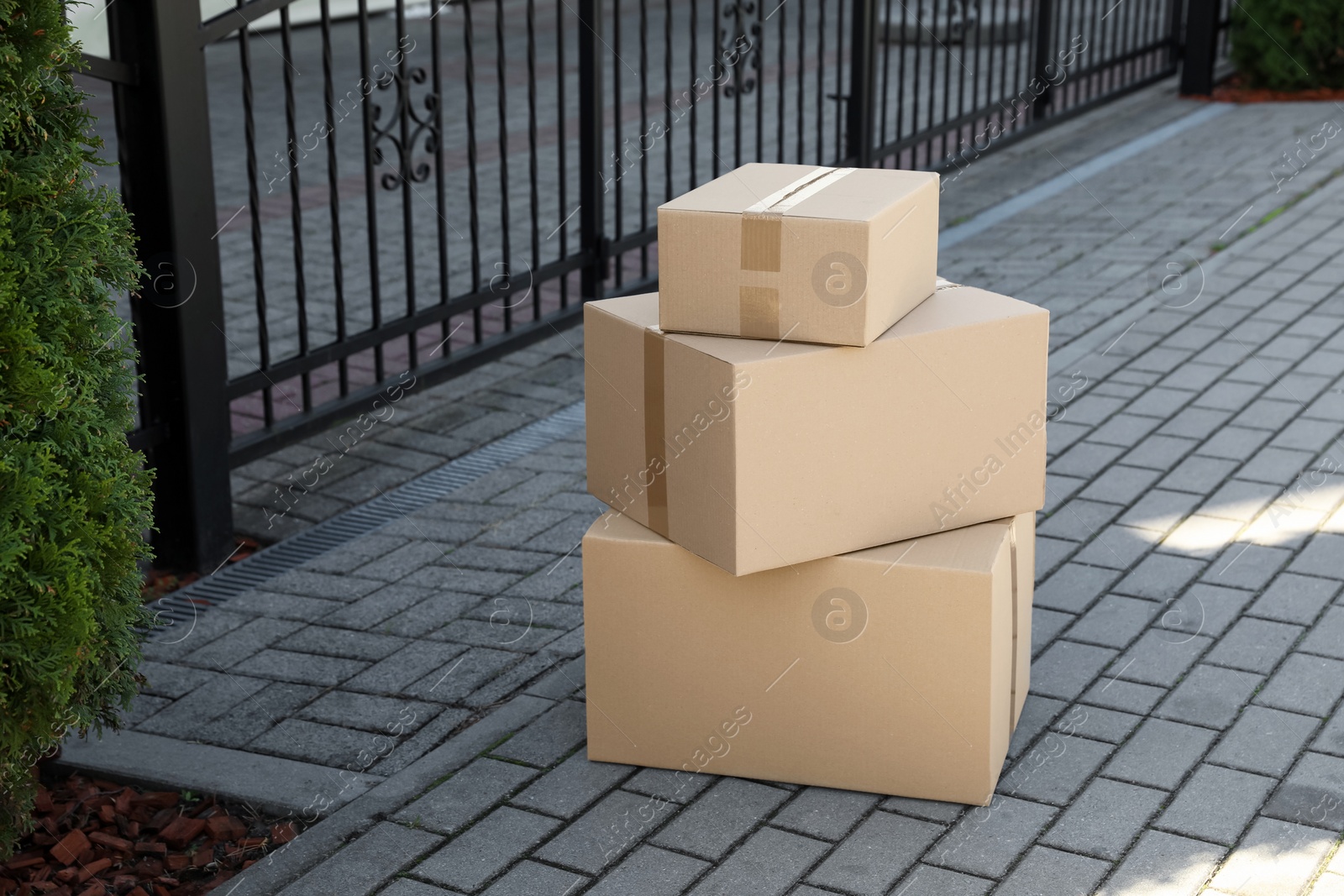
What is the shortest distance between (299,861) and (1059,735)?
5.96ft

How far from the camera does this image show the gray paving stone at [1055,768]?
3430 millimetres

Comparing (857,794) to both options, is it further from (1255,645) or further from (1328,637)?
(1328,637)

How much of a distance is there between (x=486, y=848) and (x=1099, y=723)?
1.54m

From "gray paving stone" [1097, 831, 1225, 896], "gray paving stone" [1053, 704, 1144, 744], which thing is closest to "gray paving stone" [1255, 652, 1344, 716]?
"gray paving stone" [1053, 704, 1144, 744]

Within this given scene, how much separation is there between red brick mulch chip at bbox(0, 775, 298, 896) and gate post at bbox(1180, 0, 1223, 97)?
34.4 ft

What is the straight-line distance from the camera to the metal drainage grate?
15.1 feet

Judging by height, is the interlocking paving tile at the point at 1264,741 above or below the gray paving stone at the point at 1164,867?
above

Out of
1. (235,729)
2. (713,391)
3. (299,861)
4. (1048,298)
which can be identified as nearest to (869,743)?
(713,391)

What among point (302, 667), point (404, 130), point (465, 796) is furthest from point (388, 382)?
point (465, 796)

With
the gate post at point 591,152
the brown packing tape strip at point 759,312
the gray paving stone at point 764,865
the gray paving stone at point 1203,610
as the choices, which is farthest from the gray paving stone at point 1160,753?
the gate post at point 591,152

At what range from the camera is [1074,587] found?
4.44 metres

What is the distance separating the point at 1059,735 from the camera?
3670 mm

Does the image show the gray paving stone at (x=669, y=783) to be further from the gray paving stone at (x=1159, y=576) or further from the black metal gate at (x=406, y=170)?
the black metal gate at (x=406, y=170)

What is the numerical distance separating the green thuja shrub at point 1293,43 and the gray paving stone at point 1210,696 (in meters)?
9.11
